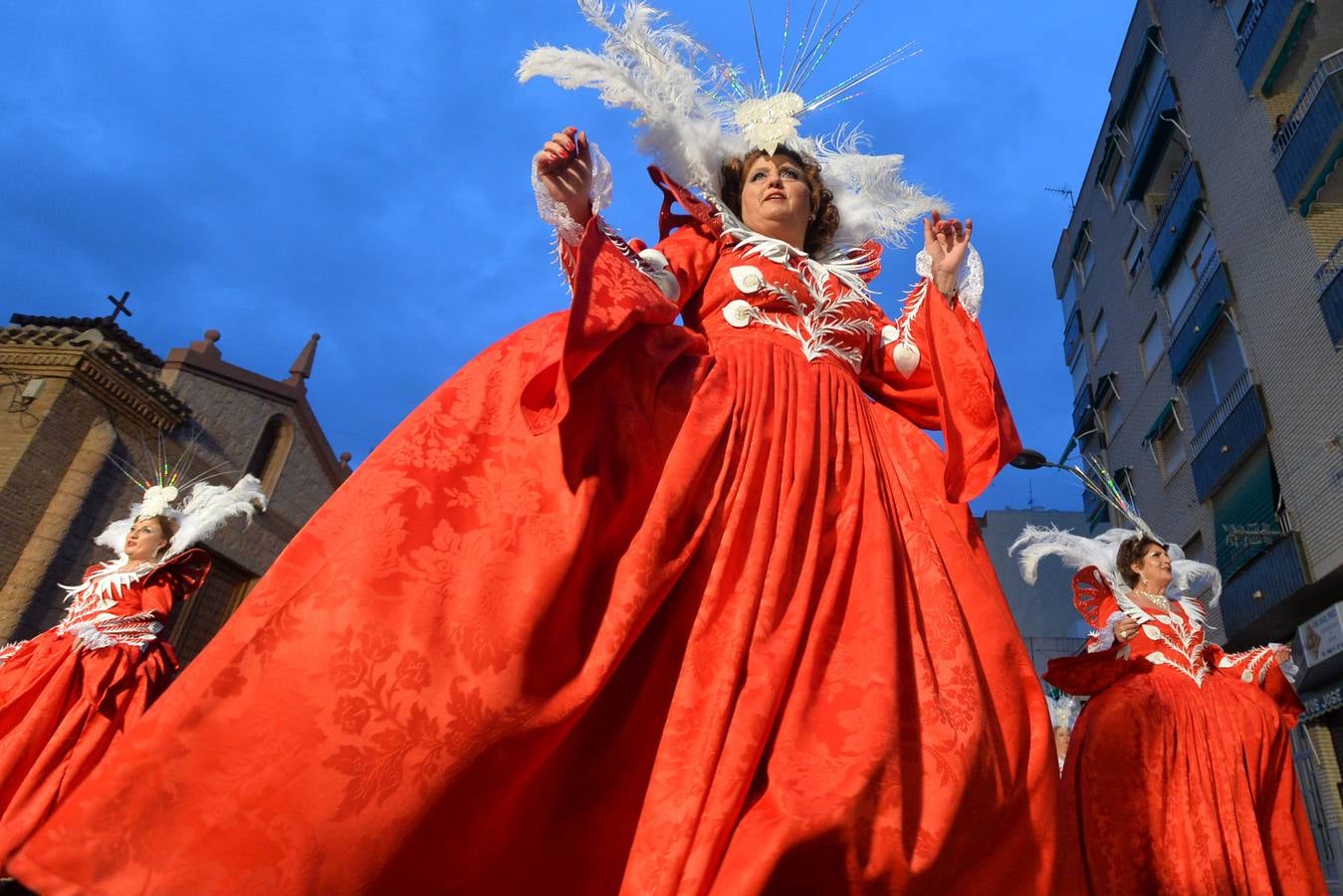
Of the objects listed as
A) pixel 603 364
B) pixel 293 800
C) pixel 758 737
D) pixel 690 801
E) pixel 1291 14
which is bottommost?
pixel 293 800

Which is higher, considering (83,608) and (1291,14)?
(1291,14)

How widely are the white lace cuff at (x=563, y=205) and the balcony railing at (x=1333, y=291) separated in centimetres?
1247

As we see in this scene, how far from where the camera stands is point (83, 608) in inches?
222

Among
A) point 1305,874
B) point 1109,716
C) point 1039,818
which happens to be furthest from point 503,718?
point 1305,874

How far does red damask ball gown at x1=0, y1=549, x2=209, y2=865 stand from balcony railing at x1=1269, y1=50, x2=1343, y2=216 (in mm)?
13811

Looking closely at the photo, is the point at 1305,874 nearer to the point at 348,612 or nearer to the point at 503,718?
the point at 503,718

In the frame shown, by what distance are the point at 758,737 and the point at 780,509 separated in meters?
0.61

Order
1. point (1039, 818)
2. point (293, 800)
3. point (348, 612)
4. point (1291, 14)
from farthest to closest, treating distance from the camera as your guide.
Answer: point (1291, 14) < point (1039, 818) < point (348, 612) < point (293, 800)

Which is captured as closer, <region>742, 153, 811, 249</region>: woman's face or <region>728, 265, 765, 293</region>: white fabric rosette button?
<region>728, 265, 765, 293</region>: white fabric rosette button

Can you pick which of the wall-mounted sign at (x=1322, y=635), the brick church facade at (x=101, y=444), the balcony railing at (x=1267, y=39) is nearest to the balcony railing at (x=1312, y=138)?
the balcony railing at (x=1267, y=39)

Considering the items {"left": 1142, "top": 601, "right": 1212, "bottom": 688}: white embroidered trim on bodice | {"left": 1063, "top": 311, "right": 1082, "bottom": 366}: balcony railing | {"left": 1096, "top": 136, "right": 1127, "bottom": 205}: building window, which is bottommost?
{"left": 1142, "top": 601, "right": 1212, "bottom": 688}: white embroidered trim on bodice

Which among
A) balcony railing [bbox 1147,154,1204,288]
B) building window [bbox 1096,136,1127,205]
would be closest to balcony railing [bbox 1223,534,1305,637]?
balcony railing [bbox 1147,154,1204,288]

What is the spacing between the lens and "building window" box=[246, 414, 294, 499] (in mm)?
15883

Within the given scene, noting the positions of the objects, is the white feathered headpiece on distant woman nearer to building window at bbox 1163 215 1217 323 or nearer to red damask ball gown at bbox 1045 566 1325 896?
red damask ball gown at bbox 1045 566 1325 896
